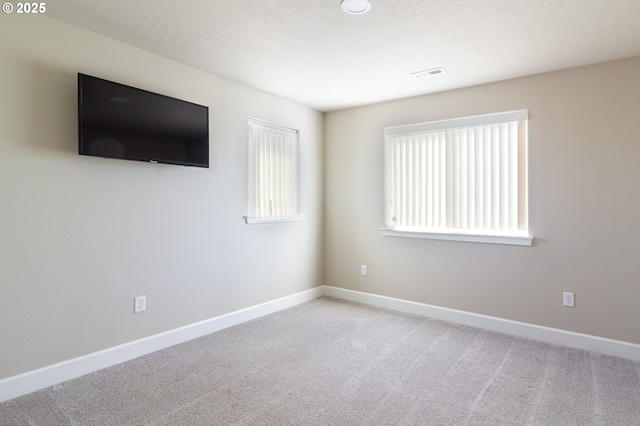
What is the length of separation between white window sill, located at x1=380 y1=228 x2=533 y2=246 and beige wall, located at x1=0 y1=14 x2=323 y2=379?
1.70 meters

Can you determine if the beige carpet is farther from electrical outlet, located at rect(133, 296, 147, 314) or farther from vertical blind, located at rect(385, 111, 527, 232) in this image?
vertical blind, located at rect(385, 111, 527, 232)

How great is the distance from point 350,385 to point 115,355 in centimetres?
179

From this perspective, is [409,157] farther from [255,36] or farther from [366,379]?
[366,379]

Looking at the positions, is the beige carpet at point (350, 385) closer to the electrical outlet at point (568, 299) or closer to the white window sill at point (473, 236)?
the electrical outlet at point (568, 299)

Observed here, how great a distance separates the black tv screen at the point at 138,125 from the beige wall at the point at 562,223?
233 cm

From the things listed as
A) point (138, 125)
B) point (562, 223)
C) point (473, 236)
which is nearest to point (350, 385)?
point (473, 236)

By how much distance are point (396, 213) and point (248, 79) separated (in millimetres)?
2223

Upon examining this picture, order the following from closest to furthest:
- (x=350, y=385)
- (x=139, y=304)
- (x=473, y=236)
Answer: (x=350, y=385) < (x=139, y=304) < (x=473, y=236)

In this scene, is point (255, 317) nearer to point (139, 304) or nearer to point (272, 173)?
point (139, 304)

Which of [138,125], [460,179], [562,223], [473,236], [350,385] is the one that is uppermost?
[138,125]

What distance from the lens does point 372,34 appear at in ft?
8.36

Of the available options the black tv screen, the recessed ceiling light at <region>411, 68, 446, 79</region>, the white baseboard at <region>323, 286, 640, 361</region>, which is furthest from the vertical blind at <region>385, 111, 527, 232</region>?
the black tv screen

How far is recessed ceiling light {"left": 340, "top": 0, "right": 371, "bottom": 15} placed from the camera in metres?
2.13

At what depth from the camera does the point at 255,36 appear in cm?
259
